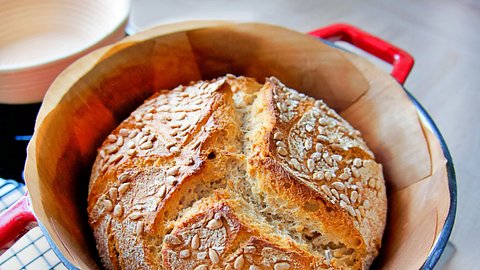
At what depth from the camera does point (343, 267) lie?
970 millimetres

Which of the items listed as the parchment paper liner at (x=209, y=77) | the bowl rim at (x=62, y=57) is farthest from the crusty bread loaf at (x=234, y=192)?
the bowl rim at (x=62, y=57)

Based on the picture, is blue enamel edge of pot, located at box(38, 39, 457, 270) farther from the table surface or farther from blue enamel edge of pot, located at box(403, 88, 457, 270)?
the table surface

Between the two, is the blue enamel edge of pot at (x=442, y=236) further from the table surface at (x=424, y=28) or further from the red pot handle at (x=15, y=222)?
the table surface at (x=424, y=28)

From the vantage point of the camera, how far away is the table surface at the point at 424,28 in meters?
1.74

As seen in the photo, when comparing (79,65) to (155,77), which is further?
(155,77)

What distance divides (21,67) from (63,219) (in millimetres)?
425

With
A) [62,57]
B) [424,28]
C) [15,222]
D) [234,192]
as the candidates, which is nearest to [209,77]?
[62,57]

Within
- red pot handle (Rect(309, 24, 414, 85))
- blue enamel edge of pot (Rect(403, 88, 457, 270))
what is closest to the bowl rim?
red pot handle (Rect(309, 24, 414, 85))

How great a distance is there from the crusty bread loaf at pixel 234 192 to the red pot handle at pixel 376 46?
31cm

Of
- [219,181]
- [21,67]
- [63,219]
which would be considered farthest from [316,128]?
[21,67]

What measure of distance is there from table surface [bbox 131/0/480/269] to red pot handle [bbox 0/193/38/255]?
126 centimetres

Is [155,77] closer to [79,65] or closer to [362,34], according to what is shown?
[79,65]

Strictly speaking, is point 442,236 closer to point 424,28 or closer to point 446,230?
point 446,230

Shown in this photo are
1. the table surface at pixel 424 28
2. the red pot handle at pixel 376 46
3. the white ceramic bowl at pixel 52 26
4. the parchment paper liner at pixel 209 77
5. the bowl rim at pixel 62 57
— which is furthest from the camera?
the table surface at pixel 424 28
